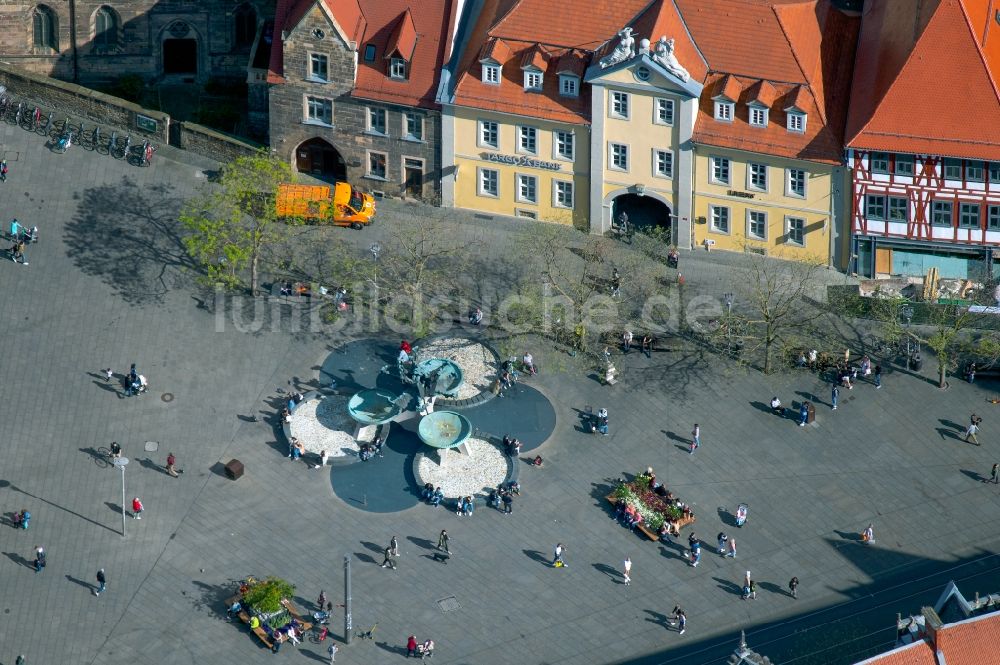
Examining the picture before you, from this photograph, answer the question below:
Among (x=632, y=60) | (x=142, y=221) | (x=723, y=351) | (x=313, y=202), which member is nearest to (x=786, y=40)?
(x=632, y=60)

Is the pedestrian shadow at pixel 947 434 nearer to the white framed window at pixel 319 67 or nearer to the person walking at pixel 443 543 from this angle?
the person walking at pixel 443 543

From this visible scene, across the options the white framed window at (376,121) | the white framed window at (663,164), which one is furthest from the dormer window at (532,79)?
the white framed window at (376,121)

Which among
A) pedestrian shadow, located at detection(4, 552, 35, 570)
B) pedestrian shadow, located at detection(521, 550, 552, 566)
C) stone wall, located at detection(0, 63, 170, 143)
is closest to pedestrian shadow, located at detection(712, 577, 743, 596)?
pedestrian shadow, located at detection(521, 550, 552, 566)

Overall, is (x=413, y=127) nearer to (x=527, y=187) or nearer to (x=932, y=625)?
(x=527, y=187)

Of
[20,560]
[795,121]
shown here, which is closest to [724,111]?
[795,121]

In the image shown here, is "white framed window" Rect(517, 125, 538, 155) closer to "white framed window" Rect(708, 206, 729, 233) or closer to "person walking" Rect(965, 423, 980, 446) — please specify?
"white framed window" Rect(708, 206, 729, 233)
